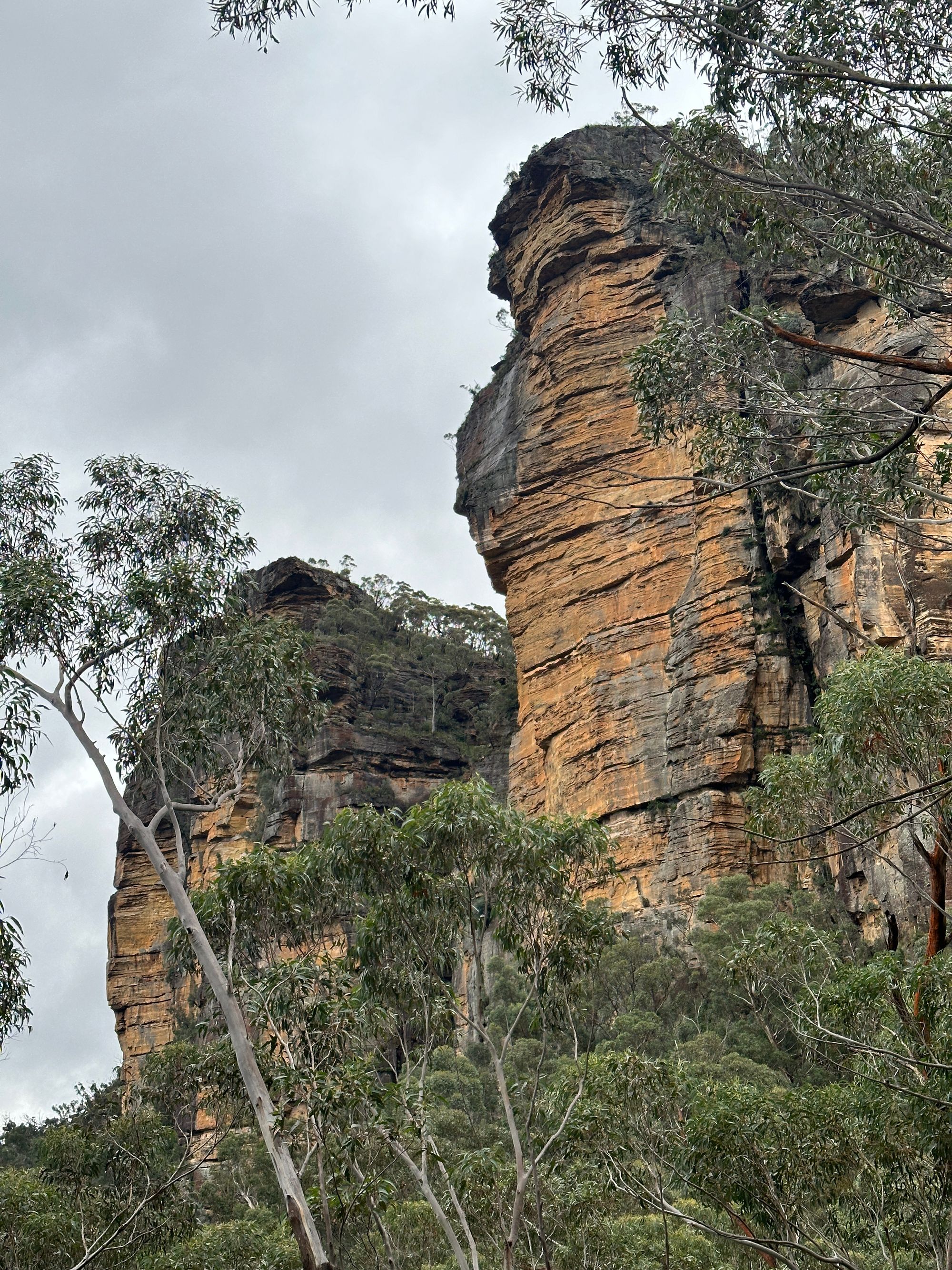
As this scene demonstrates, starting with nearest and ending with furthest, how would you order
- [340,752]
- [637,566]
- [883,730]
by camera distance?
[883,730] → [637,566] → [340,752]

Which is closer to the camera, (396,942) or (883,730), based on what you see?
(396,942)

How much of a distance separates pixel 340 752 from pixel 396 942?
100 ft

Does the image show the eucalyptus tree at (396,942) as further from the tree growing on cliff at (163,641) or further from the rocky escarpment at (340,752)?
the rocky escarpment at (340,752)

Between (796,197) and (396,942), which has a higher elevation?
(796,197)

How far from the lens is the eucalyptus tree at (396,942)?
10555 mm

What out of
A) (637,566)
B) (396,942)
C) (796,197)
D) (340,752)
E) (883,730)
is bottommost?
(396,942)

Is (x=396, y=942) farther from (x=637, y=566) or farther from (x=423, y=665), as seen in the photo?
(x=423, y=665)

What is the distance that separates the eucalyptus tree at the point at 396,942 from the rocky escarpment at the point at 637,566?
45.7 ft

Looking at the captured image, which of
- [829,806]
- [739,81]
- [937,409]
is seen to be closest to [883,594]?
[937,409]

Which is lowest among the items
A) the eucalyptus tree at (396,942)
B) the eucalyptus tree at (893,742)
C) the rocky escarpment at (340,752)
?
the eucalyptus tree at (396,942)

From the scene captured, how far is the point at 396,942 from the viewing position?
11.4 meters

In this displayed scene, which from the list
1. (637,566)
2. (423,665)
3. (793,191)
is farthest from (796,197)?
(423,665)

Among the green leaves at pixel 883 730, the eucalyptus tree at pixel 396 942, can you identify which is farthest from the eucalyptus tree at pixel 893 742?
the eucalyptus tree at pixel 396 942

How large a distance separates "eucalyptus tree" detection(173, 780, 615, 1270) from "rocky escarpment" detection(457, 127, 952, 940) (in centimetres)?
1392
